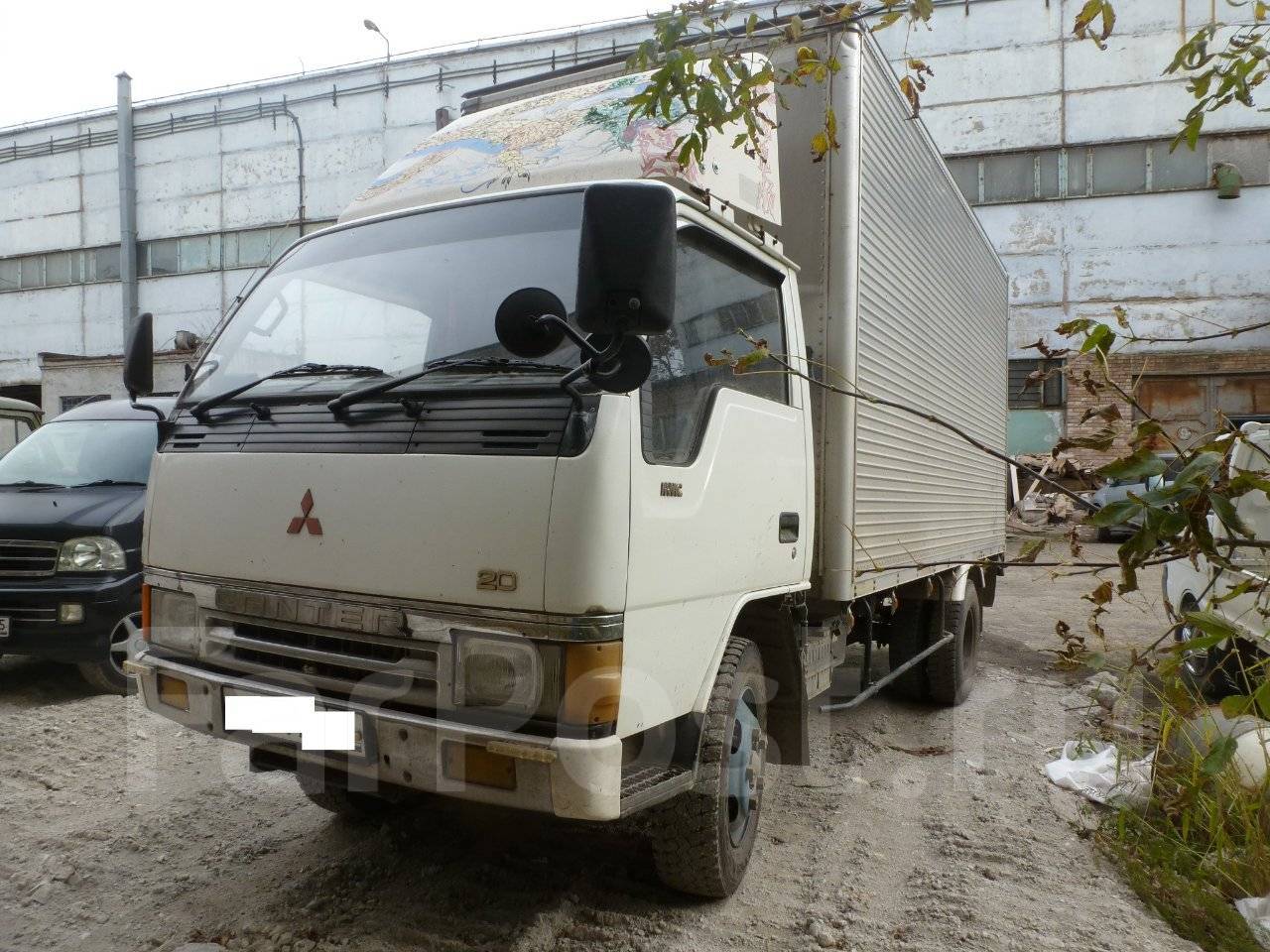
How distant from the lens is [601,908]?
3.33 metres

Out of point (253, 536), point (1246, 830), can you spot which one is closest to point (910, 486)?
point (1246, 830)

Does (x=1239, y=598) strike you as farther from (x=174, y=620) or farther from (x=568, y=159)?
(x=174, y=620)

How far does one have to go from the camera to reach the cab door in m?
2.76

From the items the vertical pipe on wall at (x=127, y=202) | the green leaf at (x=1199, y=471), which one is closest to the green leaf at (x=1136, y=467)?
the green leaf at (x=1199, y=471)

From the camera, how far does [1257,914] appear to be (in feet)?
10.8

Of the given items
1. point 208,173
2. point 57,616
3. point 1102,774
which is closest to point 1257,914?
point 1102,774

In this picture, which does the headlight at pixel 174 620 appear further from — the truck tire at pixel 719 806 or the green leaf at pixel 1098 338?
the green leaf at pixel 1098 338

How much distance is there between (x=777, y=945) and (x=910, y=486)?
2.58 metres

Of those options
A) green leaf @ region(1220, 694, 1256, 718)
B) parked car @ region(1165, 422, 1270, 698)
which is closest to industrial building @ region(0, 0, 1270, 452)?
parked car @ region(1165, 422, 1270, 698)

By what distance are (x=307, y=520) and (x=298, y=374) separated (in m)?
0.55

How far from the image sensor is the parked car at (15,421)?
836 centimetres

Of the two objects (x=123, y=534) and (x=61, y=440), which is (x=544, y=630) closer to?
(x=123, y=534)

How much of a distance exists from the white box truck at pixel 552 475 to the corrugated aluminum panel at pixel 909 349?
5cm

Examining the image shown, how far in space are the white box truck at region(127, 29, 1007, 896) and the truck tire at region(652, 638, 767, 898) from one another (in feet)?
0.04
